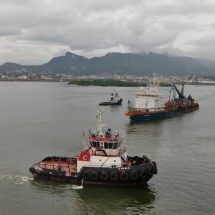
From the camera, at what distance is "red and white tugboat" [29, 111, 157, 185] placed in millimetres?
27469

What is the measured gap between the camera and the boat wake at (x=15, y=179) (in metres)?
29.4

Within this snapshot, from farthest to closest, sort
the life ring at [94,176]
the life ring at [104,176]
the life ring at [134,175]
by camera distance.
Result: the life ring at [94,176]
the life ring at [104,176]
the life ring at [134,175]

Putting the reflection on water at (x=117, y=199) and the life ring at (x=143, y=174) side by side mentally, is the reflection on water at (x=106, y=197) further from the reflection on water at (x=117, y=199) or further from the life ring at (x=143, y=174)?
the life ring at (x=143, y=174)

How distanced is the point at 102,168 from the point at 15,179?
7306 mm

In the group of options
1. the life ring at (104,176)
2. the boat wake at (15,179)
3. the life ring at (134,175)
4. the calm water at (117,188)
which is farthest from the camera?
the boat wake at (15,179)

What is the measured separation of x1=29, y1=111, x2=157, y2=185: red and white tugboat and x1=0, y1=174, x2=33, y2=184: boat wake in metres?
0.90

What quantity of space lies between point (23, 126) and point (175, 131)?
22.7 metres

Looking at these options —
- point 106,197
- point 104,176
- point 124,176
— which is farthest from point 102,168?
point 106,197

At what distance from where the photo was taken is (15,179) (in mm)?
29828

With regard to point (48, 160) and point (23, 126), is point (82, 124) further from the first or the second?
point (48, 160)

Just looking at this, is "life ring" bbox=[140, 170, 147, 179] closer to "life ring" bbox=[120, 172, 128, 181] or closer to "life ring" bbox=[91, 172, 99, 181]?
"life ring" bbox=[120, 172, 128, 181]

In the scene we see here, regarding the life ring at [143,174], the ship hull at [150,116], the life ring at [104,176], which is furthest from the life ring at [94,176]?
the ship hull at [150,116]

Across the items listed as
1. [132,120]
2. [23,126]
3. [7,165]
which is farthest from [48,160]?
[132,120]

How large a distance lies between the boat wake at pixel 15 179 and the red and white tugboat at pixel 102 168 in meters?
0.90
